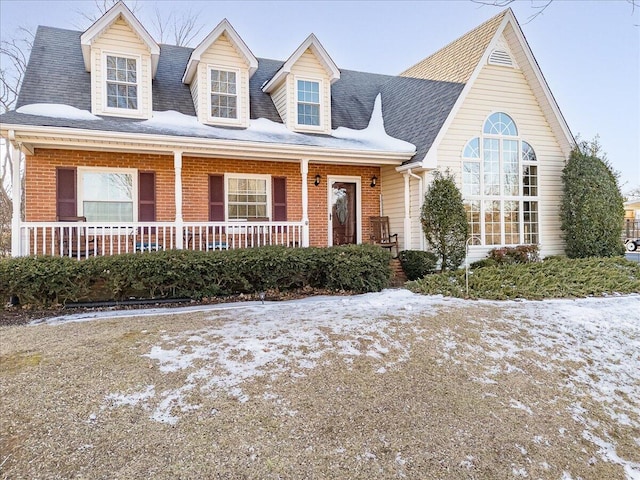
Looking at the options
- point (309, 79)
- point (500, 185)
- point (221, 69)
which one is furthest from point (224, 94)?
point (500, 185)

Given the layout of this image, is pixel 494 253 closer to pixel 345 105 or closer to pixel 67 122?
pixel 345 105

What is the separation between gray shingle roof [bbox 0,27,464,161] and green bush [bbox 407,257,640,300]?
3466mm

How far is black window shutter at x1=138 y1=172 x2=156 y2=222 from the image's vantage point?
33.7 feet

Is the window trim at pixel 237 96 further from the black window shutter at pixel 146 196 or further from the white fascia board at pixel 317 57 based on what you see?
the black window shutter at pixel 146 196

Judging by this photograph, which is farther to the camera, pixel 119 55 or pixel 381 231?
pixel 381 231

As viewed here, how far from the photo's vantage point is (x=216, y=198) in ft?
36.1

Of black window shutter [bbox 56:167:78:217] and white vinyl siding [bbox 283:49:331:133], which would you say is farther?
white vinyl siding [bbox 283:49:331:133]

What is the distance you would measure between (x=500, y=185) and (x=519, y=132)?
1.61 metres

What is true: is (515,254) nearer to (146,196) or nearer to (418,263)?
(418,263)

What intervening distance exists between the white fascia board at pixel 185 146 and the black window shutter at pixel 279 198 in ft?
4.34

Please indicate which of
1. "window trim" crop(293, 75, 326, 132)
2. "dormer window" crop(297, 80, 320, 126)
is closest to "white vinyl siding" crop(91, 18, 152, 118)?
"window trim" crop(293, 75, 326, 132)

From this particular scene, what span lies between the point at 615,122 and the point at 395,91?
8.92m

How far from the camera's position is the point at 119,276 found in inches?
279

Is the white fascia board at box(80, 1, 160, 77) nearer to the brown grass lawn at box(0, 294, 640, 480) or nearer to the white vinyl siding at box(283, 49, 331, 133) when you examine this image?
the white vinyl siding at box(283, 49, 331, 133)
